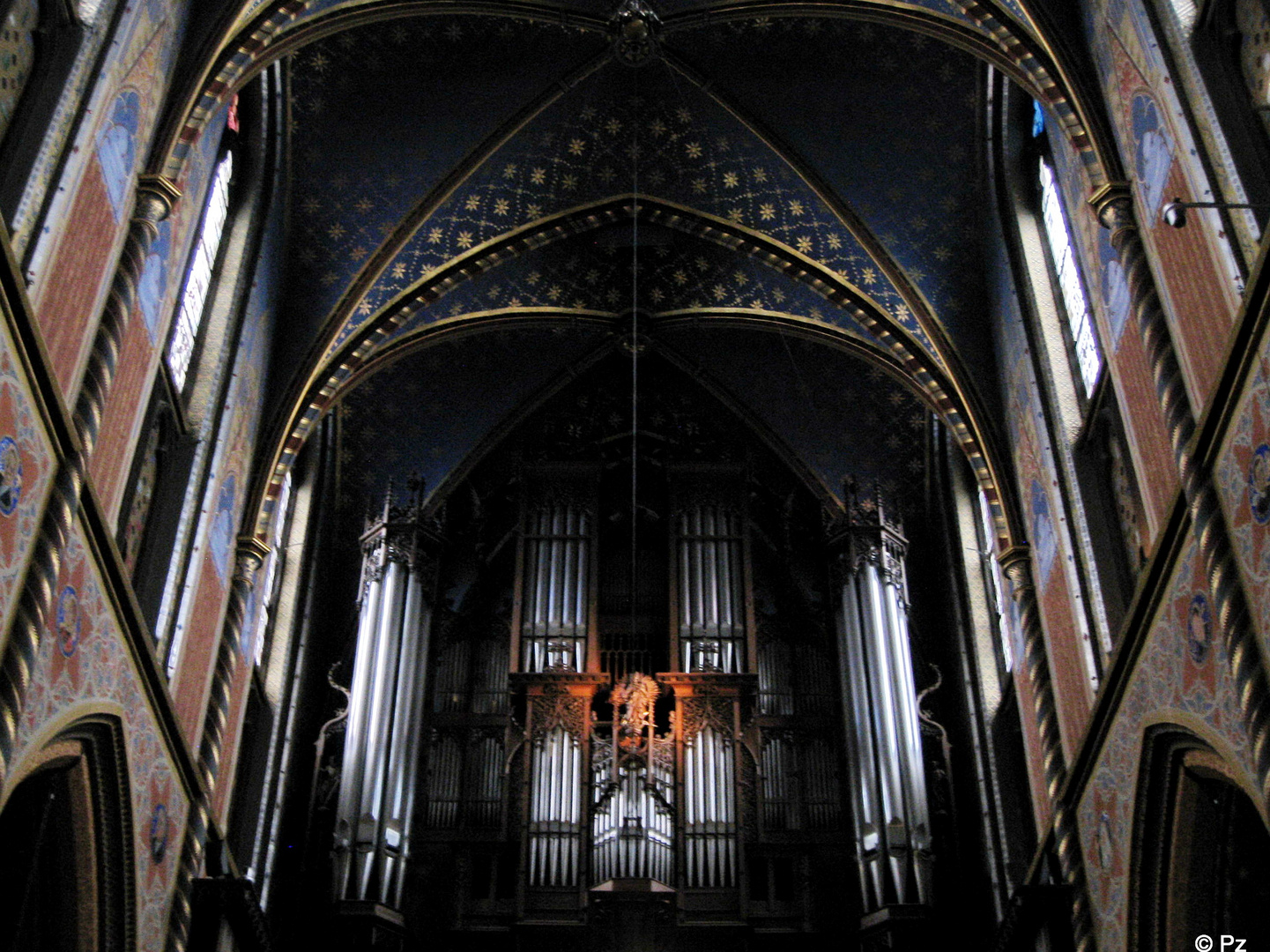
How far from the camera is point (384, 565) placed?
56.3 feet

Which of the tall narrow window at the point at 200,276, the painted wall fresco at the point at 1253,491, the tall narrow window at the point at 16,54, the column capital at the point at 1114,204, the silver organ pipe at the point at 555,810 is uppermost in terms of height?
the tall narrow window at the point at 200,276

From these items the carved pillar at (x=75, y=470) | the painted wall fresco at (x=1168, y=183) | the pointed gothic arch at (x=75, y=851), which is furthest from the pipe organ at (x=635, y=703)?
the painted wall fresco at (x=1168, y=183)

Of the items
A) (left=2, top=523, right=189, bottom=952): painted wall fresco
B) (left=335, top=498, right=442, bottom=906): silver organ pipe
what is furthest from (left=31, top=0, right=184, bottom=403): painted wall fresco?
(left=335, top=498, right=442, bottom=906): silver organ pipe

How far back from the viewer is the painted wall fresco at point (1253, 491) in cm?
820

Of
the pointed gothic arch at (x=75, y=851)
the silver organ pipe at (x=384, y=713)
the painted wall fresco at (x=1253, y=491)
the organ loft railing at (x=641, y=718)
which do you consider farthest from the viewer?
the organ loft railing at (x=641, y=718)

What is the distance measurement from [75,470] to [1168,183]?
7688 millimetres

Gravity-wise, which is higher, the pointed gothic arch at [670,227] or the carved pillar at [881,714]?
the pointed gothic arch at [670,227]

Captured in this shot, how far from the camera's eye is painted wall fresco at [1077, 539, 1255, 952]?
898cm

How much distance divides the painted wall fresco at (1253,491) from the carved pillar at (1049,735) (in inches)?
178

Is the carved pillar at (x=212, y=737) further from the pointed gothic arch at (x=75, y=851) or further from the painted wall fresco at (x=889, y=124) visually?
the painted wall fresco at (x=889, y=124)

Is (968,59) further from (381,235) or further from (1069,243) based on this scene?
(381,235)

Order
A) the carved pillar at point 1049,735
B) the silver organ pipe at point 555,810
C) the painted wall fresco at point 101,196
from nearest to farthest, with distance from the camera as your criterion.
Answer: the painted wall fresco at point 101,196 → the carved pillar at point 1049,735 → the silver organ pipe at point 555,810

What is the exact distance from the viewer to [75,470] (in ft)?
31.2

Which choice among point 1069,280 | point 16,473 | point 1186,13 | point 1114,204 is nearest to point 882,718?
point 1069,280
